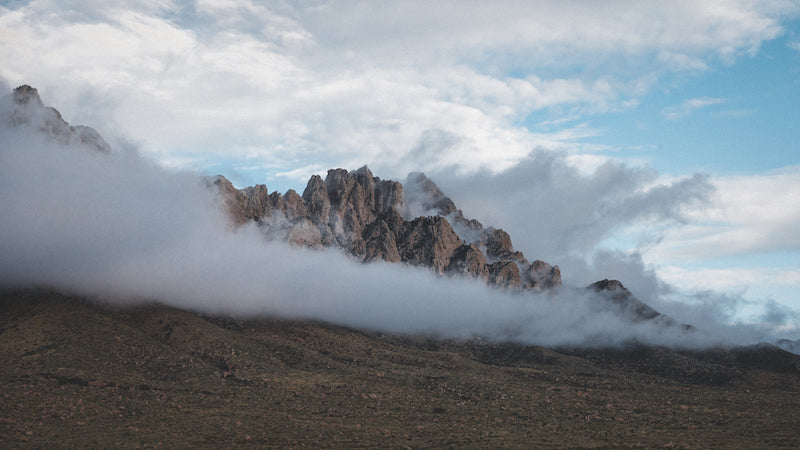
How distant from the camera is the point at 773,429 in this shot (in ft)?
317

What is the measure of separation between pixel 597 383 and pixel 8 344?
474ft

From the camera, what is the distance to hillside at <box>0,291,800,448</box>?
87375 mm

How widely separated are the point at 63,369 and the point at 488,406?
269 ft

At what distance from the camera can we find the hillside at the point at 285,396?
87375mm

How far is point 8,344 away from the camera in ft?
417

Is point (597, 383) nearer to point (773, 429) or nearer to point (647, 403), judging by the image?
point (647, 403)

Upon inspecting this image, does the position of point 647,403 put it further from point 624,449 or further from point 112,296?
point 112,296

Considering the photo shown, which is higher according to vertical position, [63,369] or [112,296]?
[112,296]

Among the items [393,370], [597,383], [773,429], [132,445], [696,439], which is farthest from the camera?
[597,383]

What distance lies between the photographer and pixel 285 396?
391 ft

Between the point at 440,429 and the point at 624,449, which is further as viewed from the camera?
the point at 440,429

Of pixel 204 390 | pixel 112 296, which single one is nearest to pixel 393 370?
pixel 204 390

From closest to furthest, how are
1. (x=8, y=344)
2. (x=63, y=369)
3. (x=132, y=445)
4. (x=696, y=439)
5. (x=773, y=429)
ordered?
1. (x=132, y=445)
2. (x=696, y=439)
3. (x=773, y=429)
4. (x=63, y=369)
5. (x=8, y=344)

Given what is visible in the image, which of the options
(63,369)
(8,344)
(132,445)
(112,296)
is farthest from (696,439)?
(112,296)
